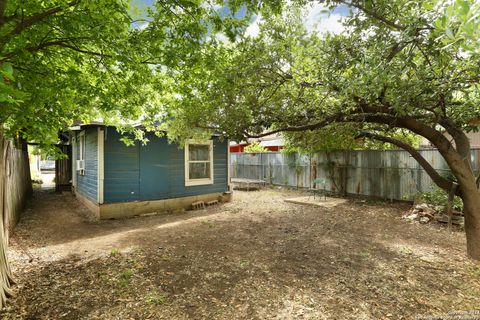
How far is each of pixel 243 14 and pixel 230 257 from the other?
456 centimetres

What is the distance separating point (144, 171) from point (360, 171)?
8.58m

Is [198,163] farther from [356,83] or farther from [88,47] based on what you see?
[356,83]

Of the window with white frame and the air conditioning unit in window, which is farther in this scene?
the air conditioning unit in window

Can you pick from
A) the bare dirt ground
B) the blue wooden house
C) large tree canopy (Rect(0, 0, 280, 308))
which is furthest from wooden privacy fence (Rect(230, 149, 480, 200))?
large tree canopy (Rect(0, 0, 280, 308))

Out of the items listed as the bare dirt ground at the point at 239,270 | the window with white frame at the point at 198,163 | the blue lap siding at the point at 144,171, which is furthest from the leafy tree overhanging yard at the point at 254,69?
the window with white frame at the point at 198,163

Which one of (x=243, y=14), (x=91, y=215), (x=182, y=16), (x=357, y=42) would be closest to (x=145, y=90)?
(x=182, y=16)

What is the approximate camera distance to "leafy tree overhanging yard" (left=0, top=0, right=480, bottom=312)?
11.5 ft

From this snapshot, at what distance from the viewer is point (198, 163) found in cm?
980

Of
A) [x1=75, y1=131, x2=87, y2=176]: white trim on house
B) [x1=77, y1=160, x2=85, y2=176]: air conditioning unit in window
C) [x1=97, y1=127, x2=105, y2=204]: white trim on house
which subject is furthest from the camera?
[x1=77, y1=160, x2=85, y2=176]: air conditioning unit in window

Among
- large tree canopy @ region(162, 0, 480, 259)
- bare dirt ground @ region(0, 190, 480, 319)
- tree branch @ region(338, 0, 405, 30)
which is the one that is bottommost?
bare dirt ground @ region(0, 190, 480, 319)

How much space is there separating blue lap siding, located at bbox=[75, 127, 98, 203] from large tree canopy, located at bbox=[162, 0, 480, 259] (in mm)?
4020

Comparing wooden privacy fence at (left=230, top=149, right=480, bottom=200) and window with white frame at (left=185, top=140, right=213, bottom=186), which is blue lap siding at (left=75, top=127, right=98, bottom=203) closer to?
window with white frame at (left=185, top=140, right=213, bottom=186)

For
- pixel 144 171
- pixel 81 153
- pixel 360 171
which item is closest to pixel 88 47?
pixel 144 171

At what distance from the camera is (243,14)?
15.6ft
